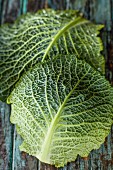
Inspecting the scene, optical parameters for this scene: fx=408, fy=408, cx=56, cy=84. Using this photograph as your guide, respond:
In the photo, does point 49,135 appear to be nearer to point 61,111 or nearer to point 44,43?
point 61,111

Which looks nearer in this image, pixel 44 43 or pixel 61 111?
pixel 61 111

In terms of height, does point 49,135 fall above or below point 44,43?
below

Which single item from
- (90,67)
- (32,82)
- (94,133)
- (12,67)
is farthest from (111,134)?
(12,67)

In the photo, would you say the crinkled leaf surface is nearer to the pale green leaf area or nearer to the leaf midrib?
the pale green leaf area

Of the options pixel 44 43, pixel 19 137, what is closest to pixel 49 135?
pixel 19 137

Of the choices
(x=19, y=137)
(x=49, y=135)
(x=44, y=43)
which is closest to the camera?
(x=49, y=135)

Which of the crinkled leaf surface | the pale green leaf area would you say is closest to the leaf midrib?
the pale green leaf area

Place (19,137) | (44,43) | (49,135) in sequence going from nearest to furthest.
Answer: (49,135) → (19,137) → (44,43)

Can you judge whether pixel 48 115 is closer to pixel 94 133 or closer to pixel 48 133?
pixel 48 133
